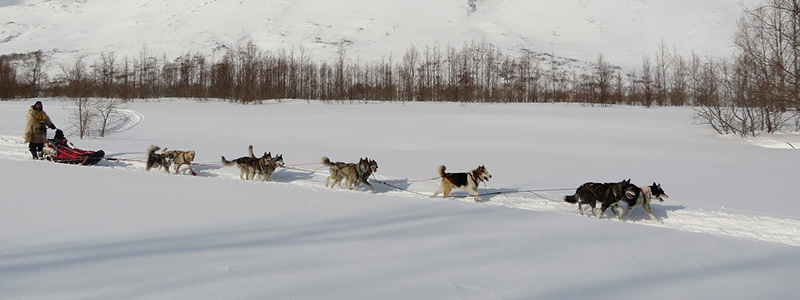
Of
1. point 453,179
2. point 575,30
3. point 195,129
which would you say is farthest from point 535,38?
point 453,179

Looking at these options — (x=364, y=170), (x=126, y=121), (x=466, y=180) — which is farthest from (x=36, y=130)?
(x=126, y=121)

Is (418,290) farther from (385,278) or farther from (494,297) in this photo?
(494,297)

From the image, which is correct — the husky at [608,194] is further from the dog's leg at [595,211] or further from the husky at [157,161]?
the husky at [157,161]

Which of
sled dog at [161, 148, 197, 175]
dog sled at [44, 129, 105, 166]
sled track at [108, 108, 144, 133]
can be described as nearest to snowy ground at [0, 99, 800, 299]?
sled dog at [161, 148, 197, 175]

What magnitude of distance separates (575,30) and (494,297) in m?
56.9

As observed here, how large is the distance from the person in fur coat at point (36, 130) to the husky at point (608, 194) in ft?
36.5

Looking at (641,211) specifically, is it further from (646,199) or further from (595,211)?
(595,211)

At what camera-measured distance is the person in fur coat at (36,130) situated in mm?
8961

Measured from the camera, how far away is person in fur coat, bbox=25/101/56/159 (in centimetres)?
896

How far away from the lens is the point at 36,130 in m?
9.01

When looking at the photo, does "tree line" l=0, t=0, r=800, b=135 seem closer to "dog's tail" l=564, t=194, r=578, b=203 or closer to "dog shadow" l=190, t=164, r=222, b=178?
"dog shadow" l=190, t=164, r=222, b=178

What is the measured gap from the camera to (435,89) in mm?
37281

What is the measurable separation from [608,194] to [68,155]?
404 inches

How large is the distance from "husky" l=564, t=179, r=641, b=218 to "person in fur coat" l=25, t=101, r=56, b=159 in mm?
11112
